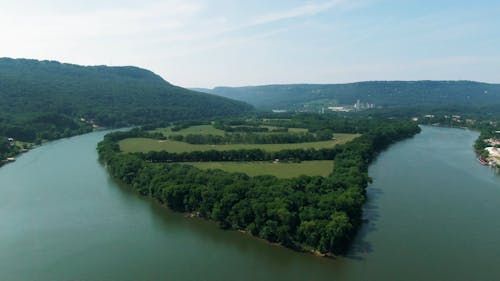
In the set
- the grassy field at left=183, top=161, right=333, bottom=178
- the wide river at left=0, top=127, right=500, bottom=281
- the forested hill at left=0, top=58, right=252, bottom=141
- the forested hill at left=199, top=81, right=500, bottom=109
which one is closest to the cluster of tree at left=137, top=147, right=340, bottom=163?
the grassy field at left=183, top=161, right=333, bottom=178

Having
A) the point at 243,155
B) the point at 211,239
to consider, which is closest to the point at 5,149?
the point at 243,155

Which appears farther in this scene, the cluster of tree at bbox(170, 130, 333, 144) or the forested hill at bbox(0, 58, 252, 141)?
the forested hill at bbox(0, 58, 252, 141)

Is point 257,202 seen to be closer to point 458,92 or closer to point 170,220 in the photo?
point 170,220

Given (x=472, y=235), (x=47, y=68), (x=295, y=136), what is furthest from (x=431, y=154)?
(x=47, y=68)

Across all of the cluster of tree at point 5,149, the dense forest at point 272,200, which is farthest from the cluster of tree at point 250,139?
the cluster of tree at point 5,149

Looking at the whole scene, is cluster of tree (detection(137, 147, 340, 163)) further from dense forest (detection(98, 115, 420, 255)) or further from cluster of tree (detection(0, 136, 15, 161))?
cluster of tree (detection(0, 136, 15, 161))

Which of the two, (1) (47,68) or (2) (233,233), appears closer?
(2) (233,233)
